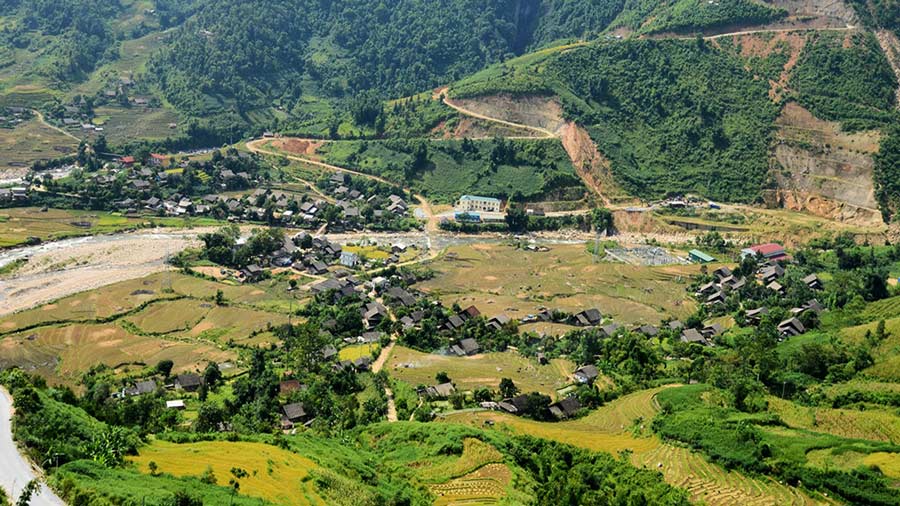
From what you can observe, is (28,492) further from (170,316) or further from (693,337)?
(693,337)

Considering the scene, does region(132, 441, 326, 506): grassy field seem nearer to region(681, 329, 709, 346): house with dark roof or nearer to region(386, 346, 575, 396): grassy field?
region(386, 346, 575, 396): grassy field

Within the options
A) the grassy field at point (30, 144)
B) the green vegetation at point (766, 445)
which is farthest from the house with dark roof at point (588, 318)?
the grassy field at point (30, 144)

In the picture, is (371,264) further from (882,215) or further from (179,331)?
(882,215)

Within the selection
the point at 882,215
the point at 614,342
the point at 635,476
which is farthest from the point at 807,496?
the point at 882,215

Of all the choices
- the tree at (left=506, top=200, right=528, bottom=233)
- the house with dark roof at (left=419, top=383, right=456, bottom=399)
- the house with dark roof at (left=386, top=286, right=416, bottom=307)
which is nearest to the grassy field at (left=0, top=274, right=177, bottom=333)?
the house with dark roof at (left=386, top=286, right=416, bottom=307)

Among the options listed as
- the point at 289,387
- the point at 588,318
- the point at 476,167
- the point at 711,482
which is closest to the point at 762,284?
the point at 588,318

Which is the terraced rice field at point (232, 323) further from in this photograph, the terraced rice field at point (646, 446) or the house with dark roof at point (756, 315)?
the house with dark roof at point (756, 315)
